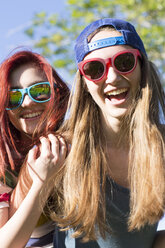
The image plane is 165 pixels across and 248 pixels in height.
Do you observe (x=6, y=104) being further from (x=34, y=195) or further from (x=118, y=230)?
(x=118, y=230)

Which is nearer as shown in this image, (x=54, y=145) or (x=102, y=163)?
(x=54, y=145)

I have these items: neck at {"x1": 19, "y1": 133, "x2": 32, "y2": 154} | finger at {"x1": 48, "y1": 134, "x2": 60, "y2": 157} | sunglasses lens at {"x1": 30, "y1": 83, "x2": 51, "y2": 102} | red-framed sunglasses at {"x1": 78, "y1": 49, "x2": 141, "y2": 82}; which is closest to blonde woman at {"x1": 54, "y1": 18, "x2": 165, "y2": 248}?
red-framed sunglasses at {"x1": 78, "y1": 49, "x2": 141, "y2": 82}

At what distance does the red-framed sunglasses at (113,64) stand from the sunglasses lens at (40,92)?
0.52 meters

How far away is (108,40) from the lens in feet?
8.48

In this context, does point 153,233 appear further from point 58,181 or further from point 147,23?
point 147,23

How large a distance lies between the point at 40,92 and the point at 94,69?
60 cm

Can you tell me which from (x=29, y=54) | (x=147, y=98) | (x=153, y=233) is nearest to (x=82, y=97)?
(x=147, y=98)

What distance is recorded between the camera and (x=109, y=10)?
28.2 ft

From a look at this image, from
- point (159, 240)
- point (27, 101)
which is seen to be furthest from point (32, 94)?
point (159, 240)

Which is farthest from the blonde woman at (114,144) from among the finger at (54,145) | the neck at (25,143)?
the neck at (25,143)

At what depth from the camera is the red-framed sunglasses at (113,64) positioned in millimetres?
2525

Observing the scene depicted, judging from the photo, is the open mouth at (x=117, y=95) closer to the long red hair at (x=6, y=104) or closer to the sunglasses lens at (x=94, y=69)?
the sunglasses lens at (x=94, y=69)

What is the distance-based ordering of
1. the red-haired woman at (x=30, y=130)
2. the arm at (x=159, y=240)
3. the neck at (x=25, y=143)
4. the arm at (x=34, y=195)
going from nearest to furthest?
the arm at (x=34, y=195) < the red-haired woman at (x=30, y=130) < the arm at (x=159, y=240) < the neck at (x=25, y=143)

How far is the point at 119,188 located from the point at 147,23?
6.18m
